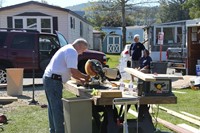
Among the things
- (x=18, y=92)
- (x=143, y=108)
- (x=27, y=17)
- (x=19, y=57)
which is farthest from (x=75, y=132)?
(x=27, y=17)

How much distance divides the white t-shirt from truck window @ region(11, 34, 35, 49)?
8.40 metres

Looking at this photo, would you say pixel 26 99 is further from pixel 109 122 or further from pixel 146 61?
pixel 109 122

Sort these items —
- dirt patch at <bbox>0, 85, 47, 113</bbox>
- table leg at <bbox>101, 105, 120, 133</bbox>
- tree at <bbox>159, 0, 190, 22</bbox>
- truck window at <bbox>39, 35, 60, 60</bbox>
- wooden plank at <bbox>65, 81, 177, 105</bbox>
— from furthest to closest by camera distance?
tree at <bbox>159, 0, 190, 22</bbox> < truck window at <bbox>39, 35, 60, 60</bbox> < dirt patch at <bbox>0, 85, 47, 113</bbox> < table leg at <bbox>101, 105, 120, 133</bbox> < wooden plank at <bbox>65, 81, 177, 105</bbox>

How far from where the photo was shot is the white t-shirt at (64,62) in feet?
19.1

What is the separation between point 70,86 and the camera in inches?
259

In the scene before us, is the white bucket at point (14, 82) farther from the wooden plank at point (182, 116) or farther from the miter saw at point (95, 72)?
the miter saw at point (95, 72)

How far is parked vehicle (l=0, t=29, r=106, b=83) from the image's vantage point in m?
14.1

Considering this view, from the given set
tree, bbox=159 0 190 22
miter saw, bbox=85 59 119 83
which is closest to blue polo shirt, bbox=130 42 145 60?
miter saw, bbox=85 59 119 83

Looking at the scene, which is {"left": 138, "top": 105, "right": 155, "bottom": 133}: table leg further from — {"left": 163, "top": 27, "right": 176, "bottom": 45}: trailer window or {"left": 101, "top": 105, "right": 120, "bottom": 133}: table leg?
{"left": 163, "top": 27, "right": 176, "bottom": 45}: trailer window

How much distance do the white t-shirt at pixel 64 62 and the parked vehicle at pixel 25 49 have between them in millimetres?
8112

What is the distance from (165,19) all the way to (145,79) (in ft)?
Result: 201

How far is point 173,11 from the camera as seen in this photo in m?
63.4

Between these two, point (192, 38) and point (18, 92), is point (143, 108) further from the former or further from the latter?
point (192, 38)

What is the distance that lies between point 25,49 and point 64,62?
8.61 m
